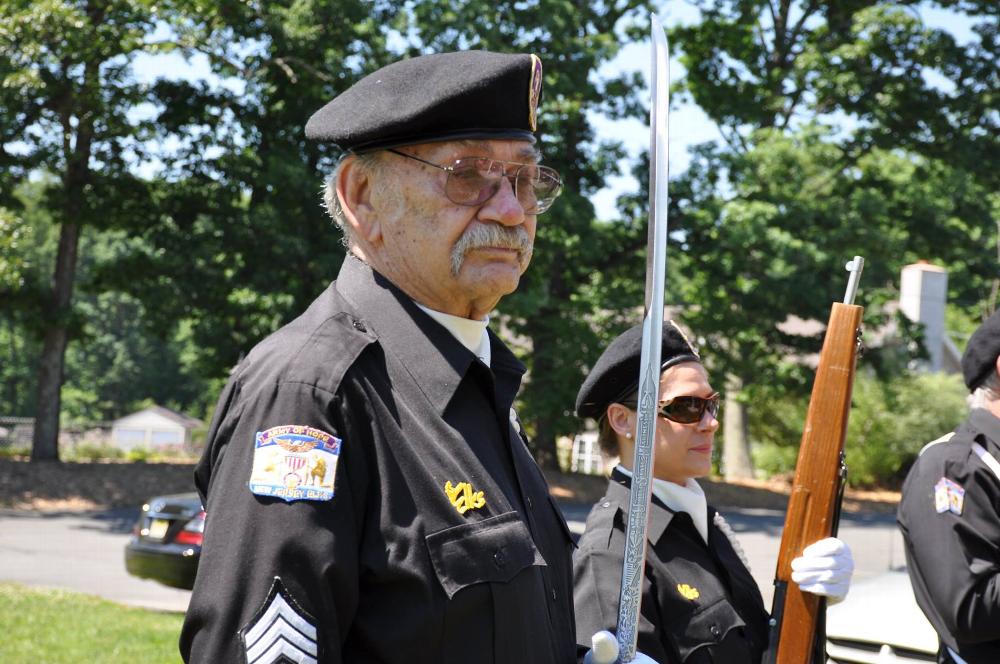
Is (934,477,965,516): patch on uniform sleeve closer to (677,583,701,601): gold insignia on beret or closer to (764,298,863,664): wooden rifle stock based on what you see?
(764,298,863,664): wooden rifle stock

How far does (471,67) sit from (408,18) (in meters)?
19.4

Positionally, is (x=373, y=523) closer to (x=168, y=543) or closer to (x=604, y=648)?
(x=604, y=648)

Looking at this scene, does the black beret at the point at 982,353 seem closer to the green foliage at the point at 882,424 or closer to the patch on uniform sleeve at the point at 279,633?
the patch on uniform sleeve at the point at 279,633

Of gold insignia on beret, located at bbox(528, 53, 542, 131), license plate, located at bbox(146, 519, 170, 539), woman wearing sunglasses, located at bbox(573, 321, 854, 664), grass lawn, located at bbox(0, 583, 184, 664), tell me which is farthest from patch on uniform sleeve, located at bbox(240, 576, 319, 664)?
license plate, located at bbox(146, 519, 170, 539)

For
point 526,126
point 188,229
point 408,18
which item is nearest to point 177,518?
point 526,126

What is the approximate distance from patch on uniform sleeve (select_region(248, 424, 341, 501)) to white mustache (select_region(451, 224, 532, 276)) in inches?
20.3

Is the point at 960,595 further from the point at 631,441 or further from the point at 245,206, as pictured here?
the point at 245,206

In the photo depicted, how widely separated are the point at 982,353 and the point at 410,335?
2.40 meters

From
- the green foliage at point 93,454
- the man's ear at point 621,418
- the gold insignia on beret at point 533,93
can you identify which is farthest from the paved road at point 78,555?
the green foliage at point 93,454

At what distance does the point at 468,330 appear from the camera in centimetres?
216

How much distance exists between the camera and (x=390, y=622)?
1.74m

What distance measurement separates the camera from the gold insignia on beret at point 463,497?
186 centimetres

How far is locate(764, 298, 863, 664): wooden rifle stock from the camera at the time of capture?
2.78 m

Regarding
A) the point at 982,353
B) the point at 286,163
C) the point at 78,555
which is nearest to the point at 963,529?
the point at 982,353
